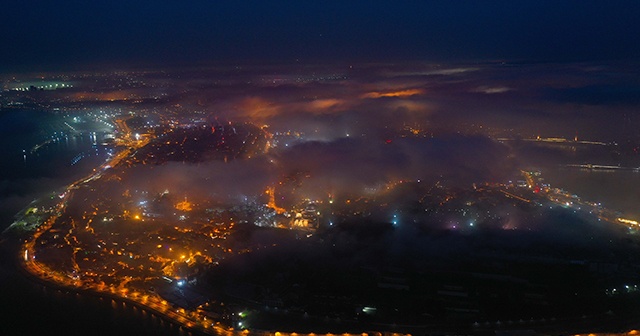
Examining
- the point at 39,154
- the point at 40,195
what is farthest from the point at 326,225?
the point at 39,154

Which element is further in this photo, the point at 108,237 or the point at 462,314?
the point at 108,237

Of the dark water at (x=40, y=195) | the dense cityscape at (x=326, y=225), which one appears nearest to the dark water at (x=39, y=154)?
the dark water at (x=40, y=195)

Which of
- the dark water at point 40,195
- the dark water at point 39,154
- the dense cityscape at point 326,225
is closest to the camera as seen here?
the dark water at point 40,195

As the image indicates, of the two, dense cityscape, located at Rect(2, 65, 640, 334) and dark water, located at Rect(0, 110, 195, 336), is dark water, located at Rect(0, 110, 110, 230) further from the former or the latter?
dense cityscape, located at Rect(2, 65, 640, 334)

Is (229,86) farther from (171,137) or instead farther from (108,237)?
(108,237)

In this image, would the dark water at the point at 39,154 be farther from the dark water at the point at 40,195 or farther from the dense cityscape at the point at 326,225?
the dense cityscape at the point at 326,225

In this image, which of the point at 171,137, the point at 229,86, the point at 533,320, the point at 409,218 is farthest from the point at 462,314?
the point at 171,137

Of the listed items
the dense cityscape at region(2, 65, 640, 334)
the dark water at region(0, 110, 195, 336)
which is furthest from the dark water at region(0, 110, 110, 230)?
the dense cityscape at region(2, 65, 640, 334)

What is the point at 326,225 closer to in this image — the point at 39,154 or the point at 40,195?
the point at 40,195
